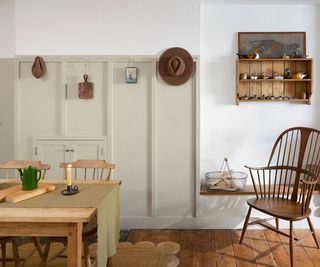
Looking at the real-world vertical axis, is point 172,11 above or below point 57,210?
above

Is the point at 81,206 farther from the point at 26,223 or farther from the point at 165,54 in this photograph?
the point at 165,54

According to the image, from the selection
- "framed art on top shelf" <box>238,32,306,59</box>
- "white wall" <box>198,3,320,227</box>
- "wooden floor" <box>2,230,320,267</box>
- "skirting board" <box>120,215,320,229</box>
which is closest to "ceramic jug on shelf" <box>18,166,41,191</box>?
"wooden floor" <box>2,230,320,267</box>

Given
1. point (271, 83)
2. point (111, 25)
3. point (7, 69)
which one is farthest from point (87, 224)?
point (271, 83)

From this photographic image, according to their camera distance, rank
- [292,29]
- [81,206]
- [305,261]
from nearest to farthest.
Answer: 1. [81,206]
2. [305,261]
3. [292,29]

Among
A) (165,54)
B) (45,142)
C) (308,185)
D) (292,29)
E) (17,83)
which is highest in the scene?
(292,29)

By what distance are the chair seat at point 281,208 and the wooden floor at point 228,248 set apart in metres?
0.42

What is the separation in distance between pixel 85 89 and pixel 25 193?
1.54 m

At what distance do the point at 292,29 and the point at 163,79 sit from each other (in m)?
1.58

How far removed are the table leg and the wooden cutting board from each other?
0.45 metres

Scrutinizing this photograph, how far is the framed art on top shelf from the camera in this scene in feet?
11.0

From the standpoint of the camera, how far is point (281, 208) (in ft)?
8.55

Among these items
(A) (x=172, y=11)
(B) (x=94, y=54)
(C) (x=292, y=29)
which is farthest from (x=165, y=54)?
(C) (x=292, y=29)

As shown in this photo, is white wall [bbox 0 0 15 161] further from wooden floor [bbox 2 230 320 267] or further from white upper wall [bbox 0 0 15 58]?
wooden floor [bbox 2 230 320 267]

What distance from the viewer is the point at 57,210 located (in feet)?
5.31
